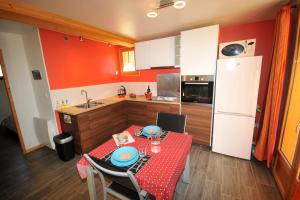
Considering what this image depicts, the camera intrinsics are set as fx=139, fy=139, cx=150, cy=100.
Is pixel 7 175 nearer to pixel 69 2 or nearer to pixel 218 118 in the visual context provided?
pixel 69 2

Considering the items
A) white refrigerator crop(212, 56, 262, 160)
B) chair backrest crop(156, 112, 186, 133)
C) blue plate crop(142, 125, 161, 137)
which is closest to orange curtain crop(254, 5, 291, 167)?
white refrigerator crop(212, 56, 262, 160)

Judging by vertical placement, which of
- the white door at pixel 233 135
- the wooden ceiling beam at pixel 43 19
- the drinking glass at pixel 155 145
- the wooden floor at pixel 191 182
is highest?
the wooden ceiling beam at pixel 43 19

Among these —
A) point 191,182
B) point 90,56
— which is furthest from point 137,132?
point 90,56

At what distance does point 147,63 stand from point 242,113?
213 centimetres

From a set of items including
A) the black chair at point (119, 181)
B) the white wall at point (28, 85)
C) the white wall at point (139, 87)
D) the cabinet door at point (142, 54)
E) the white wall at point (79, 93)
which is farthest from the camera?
the white wall at point (139, 87)

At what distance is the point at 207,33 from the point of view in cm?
235

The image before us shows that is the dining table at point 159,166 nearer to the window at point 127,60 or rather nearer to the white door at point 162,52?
the white door at point 162,52

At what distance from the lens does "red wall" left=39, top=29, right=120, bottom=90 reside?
8.42 feet

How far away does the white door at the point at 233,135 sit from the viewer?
7.38 ft

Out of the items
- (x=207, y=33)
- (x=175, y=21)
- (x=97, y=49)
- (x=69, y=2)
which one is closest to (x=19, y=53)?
(x=97, y=49)

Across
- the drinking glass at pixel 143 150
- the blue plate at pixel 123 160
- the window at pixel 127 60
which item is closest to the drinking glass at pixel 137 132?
the drinking glass at pixel 143 150

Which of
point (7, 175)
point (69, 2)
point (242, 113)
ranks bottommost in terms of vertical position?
point (7, 175)

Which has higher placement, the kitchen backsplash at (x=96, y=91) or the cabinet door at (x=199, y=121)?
the kitchen backsplash at (x=96, y=91)

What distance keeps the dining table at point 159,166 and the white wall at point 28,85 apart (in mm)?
1935
